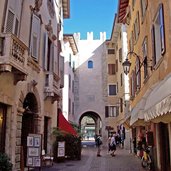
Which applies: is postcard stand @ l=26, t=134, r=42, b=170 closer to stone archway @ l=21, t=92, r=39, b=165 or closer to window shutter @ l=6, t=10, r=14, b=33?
stone archway @ l=21, t=92, r=39, b=165

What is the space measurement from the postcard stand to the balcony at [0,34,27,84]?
2.36 metres

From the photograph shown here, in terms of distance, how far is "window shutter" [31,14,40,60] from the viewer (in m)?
14.4

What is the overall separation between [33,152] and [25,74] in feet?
9.82

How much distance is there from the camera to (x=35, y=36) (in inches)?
581

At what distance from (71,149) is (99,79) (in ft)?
86.5

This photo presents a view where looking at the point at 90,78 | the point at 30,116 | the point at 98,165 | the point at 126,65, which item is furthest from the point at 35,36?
the point at 90,78

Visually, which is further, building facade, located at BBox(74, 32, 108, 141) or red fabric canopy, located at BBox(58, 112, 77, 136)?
building facade, located at BBox(74, 32, 108, 141)

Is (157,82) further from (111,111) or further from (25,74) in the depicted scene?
(111,111)

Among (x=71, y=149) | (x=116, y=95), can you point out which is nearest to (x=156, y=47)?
(x=71, y=149)

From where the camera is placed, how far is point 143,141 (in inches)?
693

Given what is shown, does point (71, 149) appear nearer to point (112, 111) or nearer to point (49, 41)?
Result: point (49, 41)

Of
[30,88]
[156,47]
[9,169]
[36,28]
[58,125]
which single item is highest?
[36,28]

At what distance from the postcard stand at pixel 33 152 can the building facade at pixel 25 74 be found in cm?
100

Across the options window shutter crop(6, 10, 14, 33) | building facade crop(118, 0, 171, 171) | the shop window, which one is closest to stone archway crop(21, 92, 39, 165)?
window shutter crop(6, 10, 14, 33)
